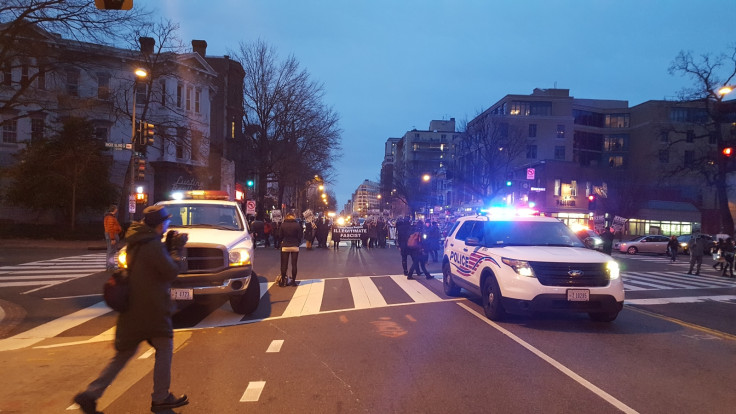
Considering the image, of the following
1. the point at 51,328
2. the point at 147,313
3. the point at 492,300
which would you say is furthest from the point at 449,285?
the point at 147,313

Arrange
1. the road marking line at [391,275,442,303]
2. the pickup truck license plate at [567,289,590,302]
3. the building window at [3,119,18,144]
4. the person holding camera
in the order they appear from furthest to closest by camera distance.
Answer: the building window at [3,119,18,144]
the road marking line at [391,275,442,303]
the pickup truck license plate at [567,289,590,302]
the person holding camera

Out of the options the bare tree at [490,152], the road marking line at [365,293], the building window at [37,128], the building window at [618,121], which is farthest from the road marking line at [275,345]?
the building window at [618,121]

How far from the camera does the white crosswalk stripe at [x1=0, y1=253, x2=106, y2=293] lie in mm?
13547

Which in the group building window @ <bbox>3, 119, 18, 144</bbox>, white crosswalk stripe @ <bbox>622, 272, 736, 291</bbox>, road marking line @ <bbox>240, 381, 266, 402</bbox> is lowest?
white crosswalk stripe @ <bbox>622, 272, 736, 291</bbox>

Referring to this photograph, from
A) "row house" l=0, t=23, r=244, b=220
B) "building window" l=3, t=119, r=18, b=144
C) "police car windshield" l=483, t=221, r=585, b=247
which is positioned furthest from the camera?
"building window" l=3, t=119, r=18, b=144

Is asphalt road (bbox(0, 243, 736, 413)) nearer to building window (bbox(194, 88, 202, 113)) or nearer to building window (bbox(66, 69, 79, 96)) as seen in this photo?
building window (bbox(66, 69, 79, 96))

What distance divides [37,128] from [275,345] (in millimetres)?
34408

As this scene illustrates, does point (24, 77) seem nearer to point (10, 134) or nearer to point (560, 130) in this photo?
point (10, 134)

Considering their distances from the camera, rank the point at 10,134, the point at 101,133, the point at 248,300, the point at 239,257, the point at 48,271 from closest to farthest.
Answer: the point at 239,257 < the point at 248,300 < the point at 48,271 < the point at 10,134 < the point at 101,133

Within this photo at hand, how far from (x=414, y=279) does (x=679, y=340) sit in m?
8.19

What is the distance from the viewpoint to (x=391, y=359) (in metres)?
6.34

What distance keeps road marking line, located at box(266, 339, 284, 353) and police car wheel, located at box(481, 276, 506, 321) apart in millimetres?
3654

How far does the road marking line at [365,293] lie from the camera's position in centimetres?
1047

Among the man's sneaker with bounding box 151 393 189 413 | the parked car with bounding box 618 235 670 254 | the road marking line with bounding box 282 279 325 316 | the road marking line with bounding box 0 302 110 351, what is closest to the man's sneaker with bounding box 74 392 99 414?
the man's sneaker with bounding box 151 393 189 413
